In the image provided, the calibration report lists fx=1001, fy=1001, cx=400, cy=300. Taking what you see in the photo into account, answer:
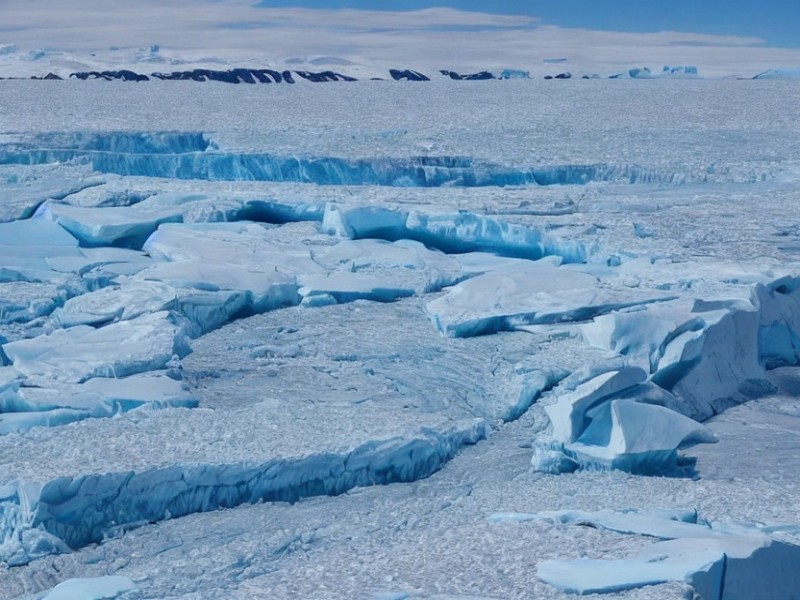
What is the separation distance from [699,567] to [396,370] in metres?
2.02

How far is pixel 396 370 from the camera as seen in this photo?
4078 mm

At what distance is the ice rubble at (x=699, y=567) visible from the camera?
2.19m

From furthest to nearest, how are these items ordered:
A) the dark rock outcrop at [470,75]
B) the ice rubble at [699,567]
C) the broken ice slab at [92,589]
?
the dark rock outcrop at [470,75] < the broken ice slab at [92,589] < the ice rubble at [699,567]

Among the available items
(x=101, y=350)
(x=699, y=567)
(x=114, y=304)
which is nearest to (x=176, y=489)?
(x=101, y=350)

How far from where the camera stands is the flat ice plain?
2.55 metres

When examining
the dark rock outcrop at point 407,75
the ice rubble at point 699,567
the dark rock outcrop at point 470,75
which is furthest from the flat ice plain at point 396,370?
the dark rock outcrop at point 470,75

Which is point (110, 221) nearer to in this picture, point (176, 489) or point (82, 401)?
point (82, 401)

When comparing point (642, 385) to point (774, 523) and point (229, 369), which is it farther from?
point (229, 369)

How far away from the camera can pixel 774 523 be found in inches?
107

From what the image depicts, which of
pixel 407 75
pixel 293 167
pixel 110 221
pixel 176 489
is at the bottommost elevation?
pixel 176 489

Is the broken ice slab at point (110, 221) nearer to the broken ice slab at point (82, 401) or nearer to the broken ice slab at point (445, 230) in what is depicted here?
the broken ice slab at point (445, 230)

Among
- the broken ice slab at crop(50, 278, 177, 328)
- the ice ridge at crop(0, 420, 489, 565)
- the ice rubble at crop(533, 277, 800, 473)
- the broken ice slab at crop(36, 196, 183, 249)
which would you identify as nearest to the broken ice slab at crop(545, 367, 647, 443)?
the ice rubble at crop(533, 277, 800, 473)

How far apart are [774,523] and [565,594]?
847 millimetres

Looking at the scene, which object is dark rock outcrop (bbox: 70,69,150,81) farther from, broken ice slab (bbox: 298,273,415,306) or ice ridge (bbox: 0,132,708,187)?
broken ice slab (bbox: 298,273,415,306)
